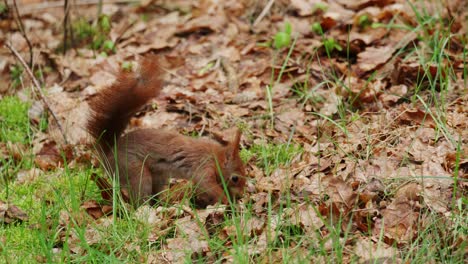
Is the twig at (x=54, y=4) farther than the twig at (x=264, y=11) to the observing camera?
Yes

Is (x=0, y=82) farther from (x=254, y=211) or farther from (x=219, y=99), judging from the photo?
(x=254, y=211)

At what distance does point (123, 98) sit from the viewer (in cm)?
414

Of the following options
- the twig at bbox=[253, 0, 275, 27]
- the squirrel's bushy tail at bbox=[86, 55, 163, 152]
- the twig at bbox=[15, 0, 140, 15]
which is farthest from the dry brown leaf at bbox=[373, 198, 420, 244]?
the twig at bbox=[15, 0, 140, 15]

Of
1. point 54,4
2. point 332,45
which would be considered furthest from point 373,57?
point 54,4

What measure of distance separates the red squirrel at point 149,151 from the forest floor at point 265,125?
17 centimetres

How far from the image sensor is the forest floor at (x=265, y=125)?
3.47m

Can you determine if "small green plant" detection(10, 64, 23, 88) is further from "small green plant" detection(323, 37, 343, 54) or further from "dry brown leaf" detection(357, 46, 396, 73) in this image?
"dry brown leaf" detection(357, 46, 396, 73)

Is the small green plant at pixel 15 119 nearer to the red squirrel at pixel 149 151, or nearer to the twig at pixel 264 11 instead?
the red squirrel at pixel 149 151

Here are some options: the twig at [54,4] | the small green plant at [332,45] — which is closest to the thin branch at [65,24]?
the twig at [54,4]

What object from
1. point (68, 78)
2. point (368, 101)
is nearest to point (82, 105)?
point (68, 78)

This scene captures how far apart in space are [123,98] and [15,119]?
1.68 meters

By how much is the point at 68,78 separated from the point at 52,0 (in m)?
1.92

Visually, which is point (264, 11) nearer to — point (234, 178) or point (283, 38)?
point (283, 38)

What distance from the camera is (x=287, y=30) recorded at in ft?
19.4
